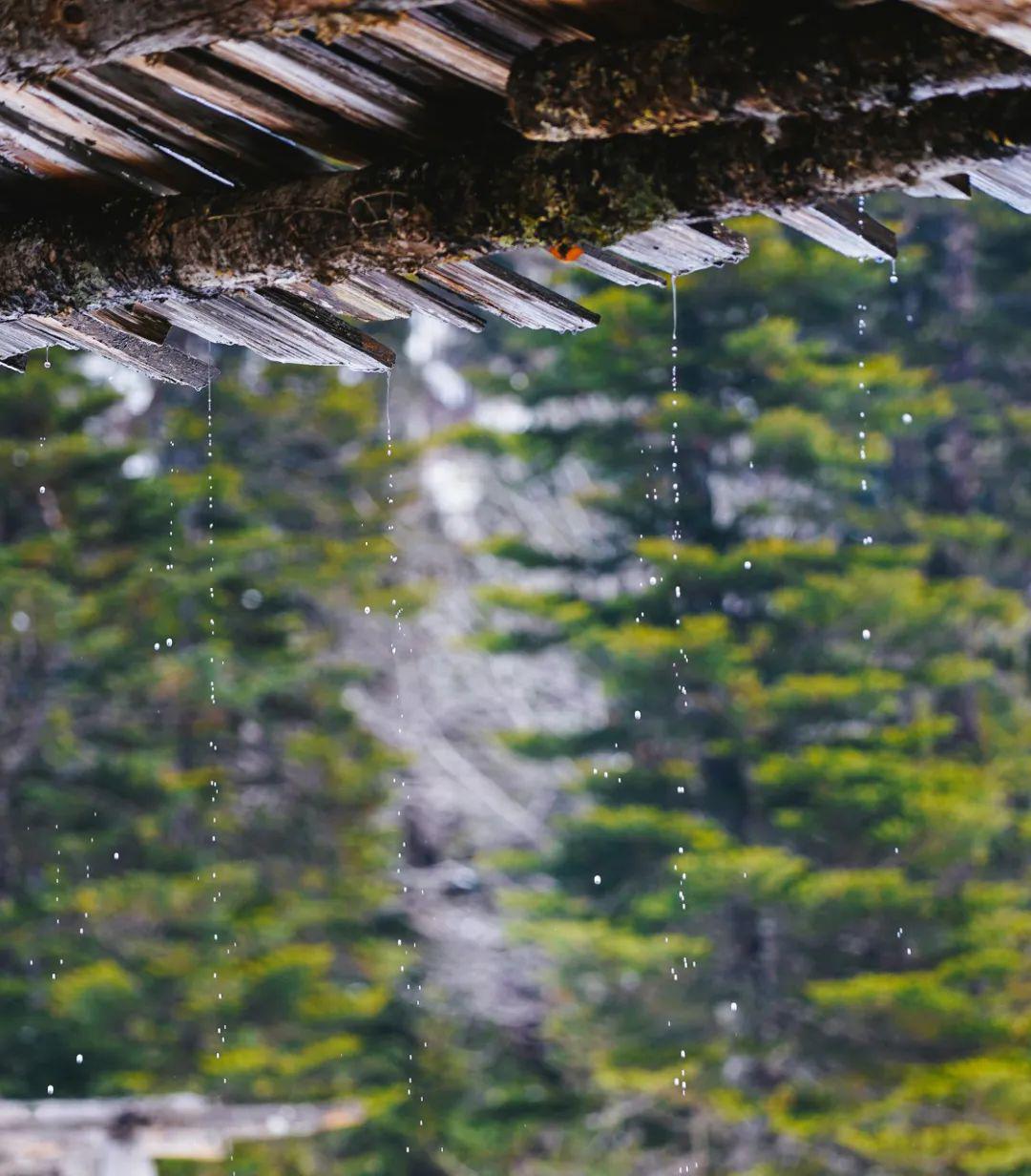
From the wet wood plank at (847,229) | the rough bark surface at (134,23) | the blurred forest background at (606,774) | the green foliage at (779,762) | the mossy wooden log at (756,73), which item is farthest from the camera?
the blurred forest background at (606,774)

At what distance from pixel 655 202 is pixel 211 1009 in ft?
41.2

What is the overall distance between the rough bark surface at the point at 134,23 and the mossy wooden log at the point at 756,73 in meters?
0.27

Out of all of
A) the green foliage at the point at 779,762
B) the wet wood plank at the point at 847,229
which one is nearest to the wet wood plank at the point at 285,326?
the wet wood plank at the point at 847,229

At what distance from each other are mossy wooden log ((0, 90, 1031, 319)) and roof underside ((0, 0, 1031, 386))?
0.11ft

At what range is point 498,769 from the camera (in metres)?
19.3

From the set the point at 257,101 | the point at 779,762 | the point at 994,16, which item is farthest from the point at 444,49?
the point at 779,762

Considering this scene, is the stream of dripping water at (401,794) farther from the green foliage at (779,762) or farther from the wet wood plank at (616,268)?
the wet wood plank at (616,268)

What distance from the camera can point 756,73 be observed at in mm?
1863

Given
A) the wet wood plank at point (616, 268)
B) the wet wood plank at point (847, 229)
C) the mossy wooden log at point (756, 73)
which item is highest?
the mossy wooden log at point (756, 73)

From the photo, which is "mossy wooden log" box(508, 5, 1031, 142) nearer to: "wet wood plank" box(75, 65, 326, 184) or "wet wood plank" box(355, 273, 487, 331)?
"wet wood plank" box(75, 65, 326, 184)

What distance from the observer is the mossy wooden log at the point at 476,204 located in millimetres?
1936

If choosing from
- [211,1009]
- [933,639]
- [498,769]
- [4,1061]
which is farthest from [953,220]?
[4,1061]

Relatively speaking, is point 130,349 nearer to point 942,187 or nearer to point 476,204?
point 476,204

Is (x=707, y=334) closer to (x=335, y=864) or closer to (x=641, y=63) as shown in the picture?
(x=335, y=864)
